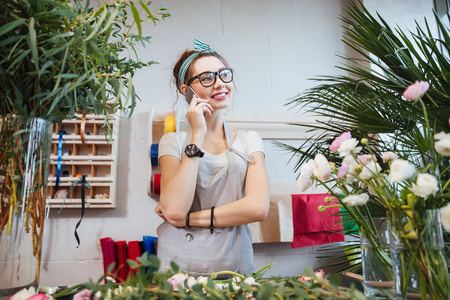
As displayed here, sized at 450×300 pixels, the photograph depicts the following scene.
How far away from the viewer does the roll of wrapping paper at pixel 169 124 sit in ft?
6.62

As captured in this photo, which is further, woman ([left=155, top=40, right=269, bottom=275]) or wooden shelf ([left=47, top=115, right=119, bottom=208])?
wooden shelf ([left=47, top=115, right=119, bottom=208])

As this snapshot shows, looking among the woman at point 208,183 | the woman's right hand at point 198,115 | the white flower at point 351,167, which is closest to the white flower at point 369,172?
the white flower at point 351,167

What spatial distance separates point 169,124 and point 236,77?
0.64 metres

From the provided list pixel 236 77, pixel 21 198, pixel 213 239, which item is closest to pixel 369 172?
pixel 21 198

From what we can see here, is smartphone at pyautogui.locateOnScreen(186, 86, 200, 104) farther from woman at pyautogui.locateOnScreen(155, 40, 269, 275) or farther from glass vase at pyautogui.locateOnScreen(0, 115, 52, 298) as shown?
glass vase at pyautogui.locateOnScreen(0, 115, 52, 298)

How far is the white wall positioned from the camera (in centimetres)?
206

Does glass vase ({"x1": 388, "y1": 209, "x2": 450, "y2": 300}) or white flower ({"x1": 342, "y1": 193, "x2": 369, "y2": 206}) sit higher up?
white flower ({"x1": 342, "y1": 193, "x2": 369, "y2": 206})

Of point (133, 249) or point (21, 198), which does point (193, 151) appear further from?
point (133, 249)

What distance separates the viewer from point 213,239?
1259 mm

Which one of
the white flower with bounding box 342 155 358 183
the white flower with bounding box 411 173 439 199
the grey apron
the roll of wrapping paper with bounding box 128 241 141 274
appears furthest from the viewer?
the roll of wrapping paper with bounding box 128 241 141 274

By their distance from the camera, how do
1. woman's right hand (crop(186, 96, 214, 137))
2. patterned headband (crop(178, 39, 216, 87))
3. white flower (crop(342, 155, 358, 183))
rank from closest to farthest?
1. white flower (crop(342, 155, 358, 183))
2. woman's right hand (crop(186, 96, 214, 137))
3. patterned headband (crop(178, 39, 216, 87))

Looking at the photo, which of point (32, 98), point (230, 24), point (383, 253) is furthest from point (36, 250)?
point (230, 24)

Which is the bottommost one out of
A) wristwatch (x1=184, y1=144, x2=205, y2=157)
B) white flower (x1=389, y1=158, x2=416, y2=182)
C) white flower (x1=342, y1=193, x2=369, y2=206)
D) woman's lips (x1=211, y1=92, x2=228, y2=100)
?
white flower (x1=342, y1=193, x2=369, y2=206)

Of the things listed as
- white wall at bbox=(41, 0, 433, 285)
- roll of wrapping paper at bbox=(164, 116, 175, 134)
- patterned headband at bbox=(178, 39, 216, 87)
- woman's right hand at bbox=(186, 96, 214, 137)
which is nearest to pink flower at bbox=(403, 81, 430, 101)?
woman's right hand at bbox=(186, 96, 214, 137)
